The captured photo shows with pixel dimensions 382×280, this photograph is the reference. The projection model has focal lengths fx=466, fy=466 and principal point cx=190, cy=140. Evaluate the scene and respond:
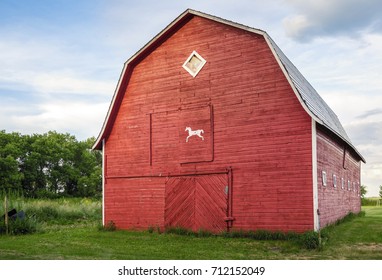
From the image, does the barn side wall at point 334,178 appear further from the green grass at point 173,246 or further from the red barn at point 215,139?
the green grass at point 173,246

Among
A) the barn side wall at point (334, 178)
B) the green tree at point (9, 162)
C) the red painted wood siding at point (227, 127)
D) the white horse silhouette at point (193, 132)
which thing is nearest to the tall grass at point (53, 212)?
the red painted wood siding at point (227, 127)

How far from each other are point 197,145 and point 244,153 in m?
1.86

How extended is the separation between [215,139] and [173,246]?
4270mm

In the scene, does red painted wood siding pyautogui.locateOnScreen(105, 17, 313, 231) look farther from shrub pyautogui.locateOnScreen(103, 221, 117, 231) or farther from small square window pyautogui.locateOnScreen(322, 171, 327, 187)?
small square window pyautogui.locateOnScreen(322, 171, 327, 187)

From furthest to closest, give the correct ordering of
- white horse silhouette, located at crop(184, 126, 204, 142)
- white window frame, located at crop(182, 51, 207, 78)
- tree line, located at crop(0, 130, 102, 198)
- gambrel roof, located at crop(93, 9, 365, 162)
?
1. tree line, located at crop(0, 130, 102, 198)
2. white window frame, located at crop(182, 51, 207, 78)
3. white horse silhouette, located at crop(184, 126, 204, 142)
4. gambrel roof, located at crop(93, 9, 365, 162)

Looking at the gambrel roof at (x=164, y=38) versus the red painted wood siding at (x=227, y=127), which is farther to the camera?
the gambrel roof at (x=164, y=38)

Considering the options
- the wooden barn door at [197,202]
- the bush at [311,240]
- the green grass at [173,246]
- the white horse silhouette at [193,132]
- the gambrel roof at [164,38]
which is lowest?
the green grass at [173,246]

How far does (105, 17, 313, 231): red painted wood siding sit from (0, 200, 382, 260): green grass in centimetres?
126

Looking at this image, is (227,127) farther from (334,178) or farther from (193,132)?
(334,178)

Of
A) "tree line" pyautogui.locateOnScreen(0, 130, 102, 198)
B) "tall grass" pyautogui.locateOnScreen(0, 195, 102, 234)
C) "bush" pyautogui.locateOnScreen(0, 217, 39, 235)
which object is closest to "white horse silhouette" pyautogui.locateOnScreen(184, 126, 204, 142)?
"bush" pyautogui.locateOnScreen(0, 217, 39, 235)

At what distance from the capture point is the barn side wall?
1531 cm

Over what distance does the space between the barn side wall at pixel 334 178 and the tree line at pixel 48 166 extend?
37401 mm

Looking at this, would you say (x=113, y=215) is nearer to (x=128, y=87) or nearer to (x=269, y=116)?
(x=128, y=87)

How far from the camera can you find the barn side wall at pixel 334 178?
50.2ft
